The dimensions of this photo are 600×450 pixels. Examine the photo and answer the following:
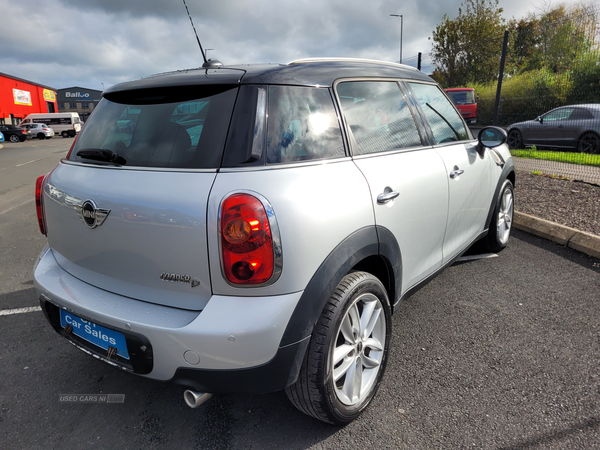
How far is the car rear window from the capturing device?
6.15 ft

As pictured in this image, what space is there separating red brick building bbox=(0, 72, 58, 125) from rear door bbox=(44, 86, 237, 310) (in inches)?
2159

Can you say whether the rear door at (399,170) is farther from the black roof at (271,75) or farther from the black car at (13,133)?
the black car at (13,133)

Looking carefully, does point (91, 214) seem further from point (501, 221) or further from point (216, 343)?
point (501, 221)

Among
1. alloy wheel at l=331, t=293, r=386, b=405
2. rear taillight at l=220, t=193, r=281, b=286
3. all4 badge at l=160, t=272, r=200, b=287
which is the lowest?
alloy wheel at l=331, t=293, r=386, b=405

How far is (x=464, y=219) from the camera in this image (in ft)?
10.7

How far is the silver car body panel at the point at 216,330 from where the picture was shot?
1.67 m

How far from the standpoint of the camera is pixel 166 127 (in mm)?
2074

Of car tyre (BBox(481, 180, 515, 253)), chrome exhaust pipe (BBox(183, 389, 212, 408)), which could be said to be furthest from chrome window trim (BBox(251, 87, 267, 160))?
car tyre (BBox(481, 180, 515, 253))

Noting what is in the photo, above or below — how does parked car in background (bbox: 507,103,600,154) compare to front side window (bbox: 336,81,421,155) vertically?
below

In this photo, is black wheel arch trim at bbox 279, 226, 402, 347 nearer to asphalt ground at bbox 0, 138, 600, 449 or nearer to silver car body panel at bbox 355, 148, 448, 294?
silver car body panel at bbox 355, 148, 448, 294

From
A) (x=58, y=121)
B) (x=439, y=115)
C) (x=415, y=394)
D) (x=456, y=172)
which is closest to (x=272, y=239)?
(x=415, y=394)

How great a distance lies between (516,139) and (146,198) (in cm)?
1322

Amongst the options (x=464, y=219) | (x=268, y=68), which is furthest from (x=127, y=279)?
(x=464, y=219)

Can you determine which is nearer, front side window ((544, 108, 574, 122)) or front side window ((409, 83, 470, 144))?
front side window ((409, 83, 470, 144))
